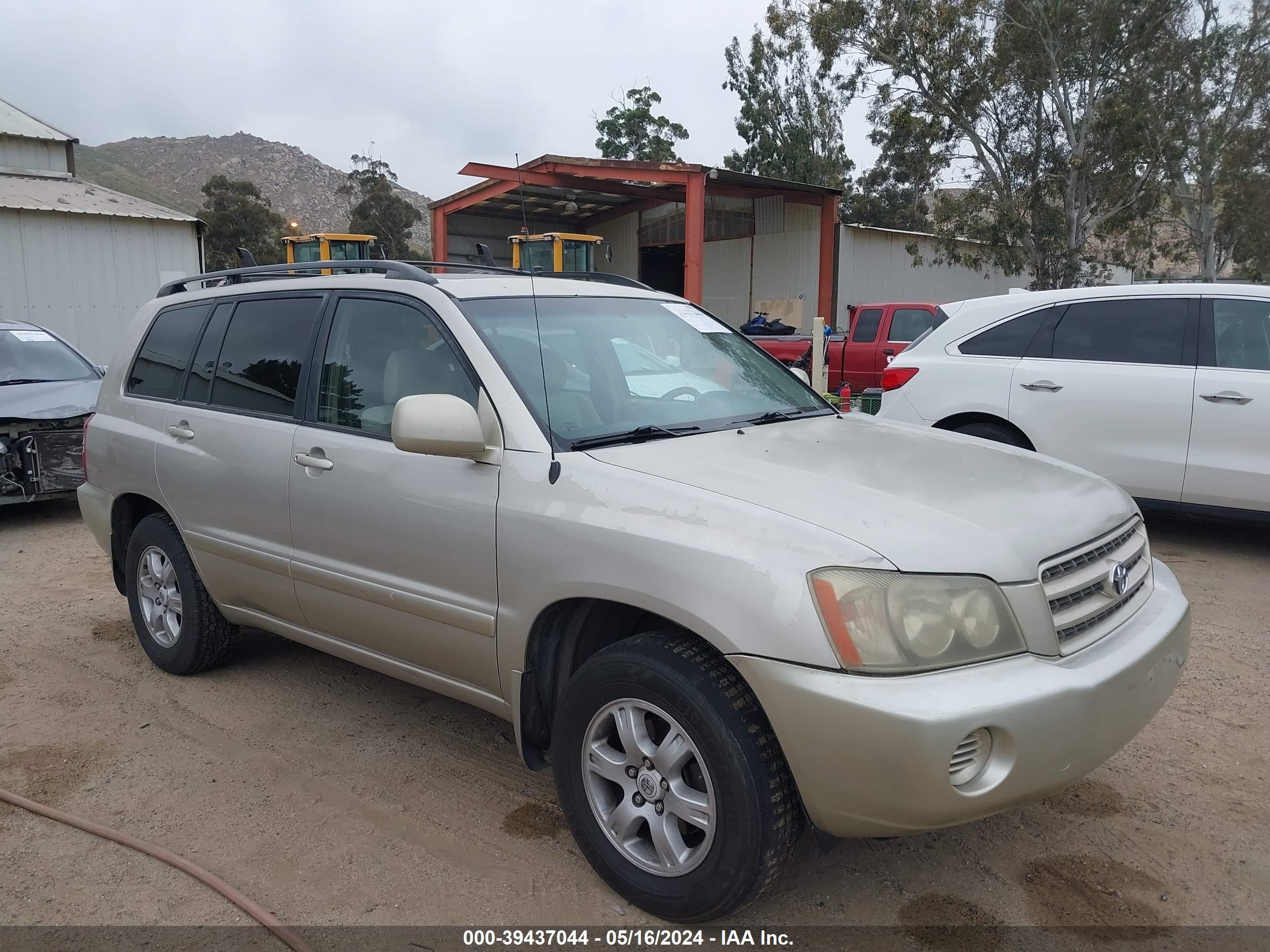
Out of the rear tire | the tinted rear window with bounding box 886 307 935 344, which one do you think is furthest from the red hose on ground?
the tinted rear window with bounding box 886 307 935 344

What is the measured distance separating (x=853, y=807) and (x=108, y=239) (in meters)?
19.6

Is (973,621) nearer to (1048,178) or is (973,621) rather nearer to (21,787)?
(21,787)

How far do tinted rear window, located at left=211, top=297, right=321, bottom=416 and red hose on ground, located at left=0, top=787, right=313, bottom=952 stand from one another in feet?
5.21

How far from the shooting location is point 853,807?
2309 mm

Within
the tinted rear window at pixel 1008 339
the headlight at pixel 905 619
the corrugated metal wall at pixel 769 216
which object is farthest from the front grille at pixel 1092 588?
the corrugated metal wall at pixel 769 216

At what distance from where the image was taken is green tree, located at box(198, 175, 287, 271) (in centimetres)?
4481

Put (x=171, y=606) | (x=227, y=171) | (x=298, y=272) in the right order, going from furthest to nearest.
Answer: (x=227, y=171) < (x=171, y=606) < (x=298, y=272)

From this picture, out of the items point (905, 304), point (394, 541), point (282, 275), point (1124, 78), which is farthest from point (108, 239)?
point (1124, 78)

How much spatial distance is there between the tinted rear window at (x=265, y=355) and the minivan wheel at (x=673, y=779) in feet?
6.15

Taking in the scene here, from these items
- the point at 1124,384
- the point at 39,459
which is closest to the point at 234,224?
the point at 39,459

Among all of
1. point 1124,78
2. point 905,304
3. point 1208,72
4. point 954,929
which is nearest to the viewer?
point 954,929

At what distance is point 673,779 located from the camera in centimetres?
257

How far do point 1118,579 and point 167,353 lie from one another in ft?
13.6

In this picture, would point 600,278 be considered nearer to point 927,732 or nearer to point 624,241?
point 927,732
